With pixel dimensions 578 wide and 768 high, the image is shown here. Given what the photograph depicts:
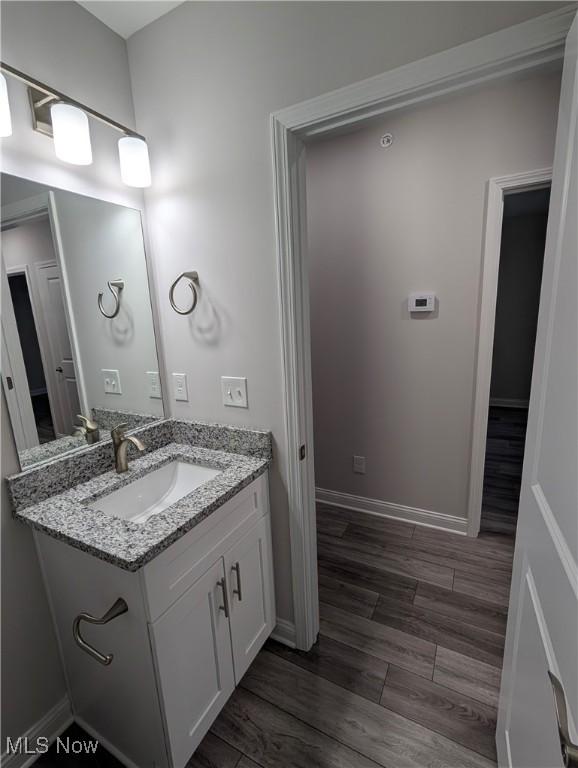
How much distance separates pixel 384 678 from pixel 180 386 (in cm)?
150

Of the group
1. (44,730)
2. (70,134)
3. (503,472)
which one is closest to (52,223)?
(70,134)

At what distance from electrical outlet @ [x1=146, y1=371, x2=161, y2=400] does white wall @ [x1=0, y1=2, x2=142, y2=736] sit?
0.57m

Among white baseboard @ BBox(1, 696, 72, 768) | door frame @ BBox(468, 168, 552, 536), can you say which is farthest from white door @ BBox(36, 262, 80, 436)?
door frame @ BBox(468, 168, 552, 536)

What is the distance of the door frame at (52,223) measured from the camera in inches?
43.9

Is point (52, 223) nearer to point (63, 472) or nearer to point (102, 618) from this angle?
point (63, 472)

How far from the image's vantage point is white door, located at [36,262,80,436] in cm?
125

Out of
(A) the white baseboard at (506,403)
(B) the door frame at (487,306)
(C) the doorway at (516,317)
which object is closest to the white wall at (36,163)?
(B) the door frame at (487,306)

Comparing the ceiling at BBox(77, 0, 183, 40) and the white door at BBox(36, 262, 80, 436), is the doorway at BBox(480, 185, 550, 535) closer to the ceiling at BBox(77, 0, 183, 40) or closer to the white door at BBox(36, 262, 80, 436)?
the white door at BBox(36, 262, 80, 436)

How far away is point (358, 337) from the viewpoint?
2436 mm

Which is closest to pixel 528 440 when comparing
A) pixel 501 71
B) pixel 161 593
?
pixel 501 71

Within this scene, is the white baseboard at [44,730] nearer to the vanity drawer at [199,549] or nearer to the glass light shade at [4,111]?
the vanity drawer at [199,549]

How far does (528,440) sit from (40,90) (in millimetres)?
1762

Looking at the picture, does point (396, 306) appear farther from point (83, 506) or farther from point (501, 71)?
point (83, 506)

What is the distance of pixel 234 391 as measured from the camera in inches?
59.2
